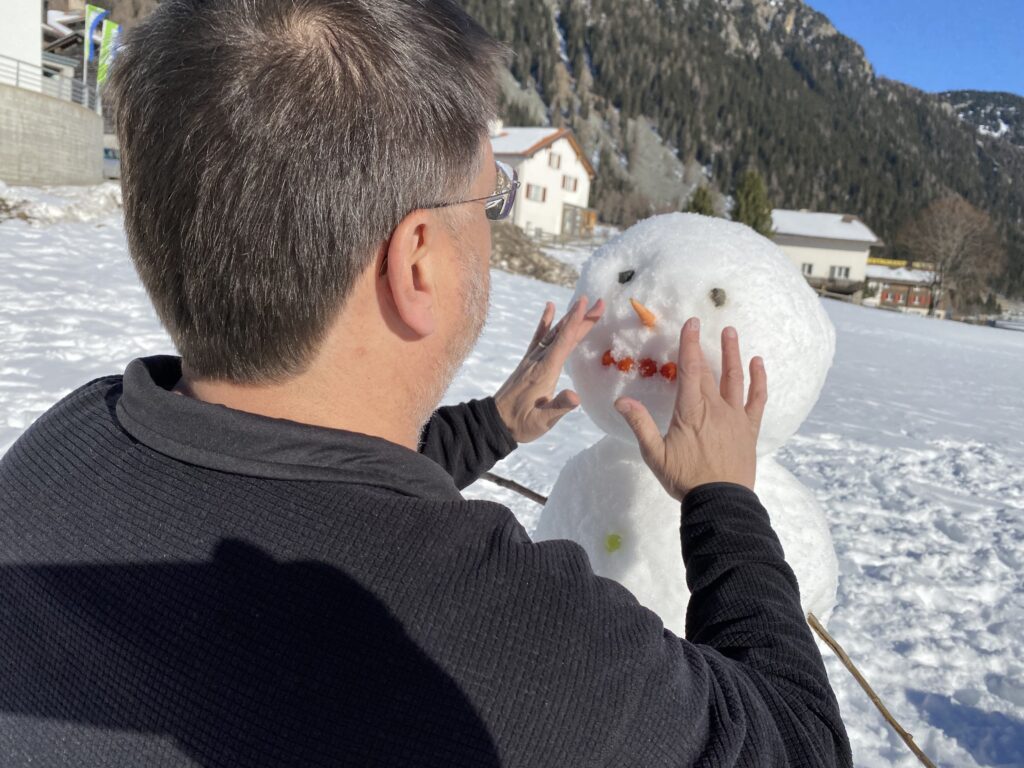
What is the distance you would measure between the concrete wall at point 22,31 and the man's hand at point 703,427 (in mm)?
18016

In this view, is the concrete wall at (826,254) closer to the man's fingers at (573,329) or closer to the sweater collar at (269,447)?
the man's fingers at (573,329)

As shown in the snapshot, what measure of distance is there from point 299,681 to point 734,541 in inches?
23.5

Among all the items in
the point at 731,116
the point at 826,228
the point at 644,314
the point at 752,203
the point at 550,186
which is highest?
the point at 731,116

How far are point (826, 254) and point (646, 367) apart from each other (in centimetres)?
5579

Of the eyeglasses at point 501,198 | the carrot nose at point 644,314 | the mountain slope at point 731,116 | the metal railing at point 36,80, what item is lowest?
the carrot nose at point 644,314

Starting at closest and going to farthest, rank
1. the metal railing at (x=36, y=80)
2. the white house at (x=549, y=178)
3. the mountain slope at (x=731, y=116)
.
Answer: the metal railing at (x=36, y=80) < the white house at (x=549, y=178) < the mountain slope at (x=731, y=116)

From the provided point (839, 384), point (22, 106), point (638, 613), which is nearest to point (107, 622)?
point (638, 613)

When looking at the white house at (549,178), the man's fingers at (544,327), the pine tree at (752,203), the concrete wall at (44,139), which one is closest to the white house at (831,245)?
the white house at (549,178)

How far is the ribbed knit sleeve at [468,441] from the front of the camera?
1.65m

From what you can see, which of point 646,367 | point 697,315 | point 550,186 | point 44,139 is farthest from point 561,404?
point 550,186

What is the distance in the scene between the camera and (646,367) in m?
1.56

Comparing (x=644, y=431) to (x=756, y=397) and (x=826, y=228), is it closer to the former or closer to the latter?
(x=756, y=397)

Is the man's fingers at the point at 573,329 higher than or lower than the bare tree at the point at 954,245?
lower

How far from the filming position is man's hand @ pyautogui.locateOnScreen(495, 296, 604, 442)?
5.19ft
